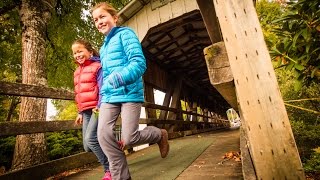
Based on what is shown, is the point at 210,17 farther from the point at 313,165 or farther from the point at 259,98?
the point at 313,165

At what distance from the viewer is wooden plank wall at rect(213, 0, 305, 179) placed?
146 cm

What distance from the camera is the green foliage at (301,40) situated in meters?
2.46

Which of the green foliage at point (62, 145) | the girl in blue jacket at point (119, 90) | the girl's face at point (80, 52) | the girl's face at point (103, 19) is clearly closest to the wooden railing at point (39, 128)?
the girl's face at point (80, 52)

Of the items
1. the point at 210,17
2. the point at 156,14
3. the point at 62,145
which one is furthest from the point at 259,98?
the point at 62,145

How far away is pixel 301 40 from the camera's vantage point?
263cm

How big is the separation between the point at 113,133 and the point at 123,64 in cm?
68

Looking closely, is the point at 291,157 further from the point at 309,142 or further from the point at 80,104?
the point at 309,142

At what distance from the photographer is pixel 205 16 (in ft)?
7.53

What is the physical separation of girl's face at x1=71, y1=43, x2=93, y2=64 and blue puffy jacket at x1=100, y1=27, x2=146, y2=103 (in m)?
0.63

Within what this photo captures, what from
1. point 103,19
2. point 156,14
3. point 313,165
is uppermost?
point 156,14

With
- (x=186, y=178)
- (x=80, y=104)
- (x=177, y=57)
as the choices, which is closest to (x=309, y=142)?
(x=186, y=178)

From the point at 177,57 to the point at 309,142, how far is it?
7.79m

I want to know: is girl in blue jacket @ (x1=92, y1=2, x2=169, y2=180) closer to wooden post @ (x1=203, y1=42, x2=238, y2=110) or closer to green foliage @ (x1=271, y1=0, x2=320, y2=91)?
wooden post @ (x1=203, y1=42, x2=238, y2=110)

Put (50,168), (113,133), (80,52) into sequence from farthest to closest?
(50,168) → (80,52) → (113,133)
